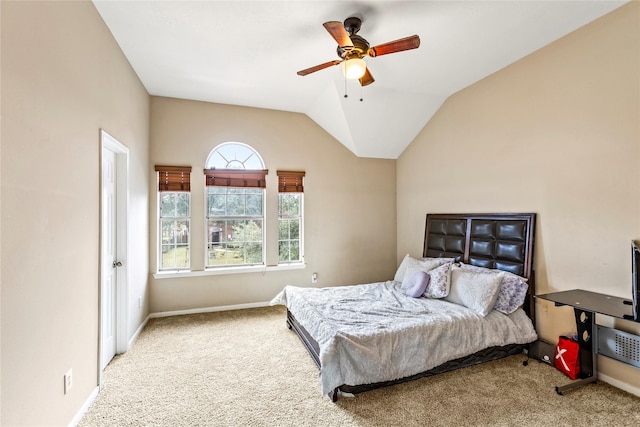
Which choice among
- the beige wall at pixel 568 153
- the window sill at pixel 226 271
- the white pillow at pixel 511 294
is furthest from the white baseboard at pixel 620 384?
the window sill at pixel 226 271

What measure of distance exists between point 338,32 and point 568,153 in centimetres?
244

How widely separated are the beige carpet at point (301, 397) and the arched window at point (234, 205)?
1631 mm

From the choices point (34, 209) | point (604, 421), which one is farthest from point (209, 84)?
point (604, 421)

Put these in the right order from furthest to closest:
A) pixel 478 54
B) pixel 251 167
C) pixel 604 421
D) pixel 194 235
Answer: pixel 251 167 → pixel 194 235 → pixel 478 54 → pixel 604 421

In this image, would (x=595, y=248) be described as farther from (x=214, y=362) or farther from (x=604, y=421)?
(x=214, y=362)

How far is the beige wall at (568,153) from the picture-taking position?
8.06 ft

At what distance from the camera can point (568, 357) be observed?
2627mm

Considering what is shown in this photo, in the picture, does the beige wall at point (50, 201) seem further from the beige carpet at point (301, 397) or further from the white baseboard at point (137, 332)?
the white baseboard at point (137, 332)

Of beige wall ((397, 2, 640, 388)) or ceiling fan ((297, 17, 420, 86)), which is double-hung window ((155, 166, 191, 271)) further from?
beige wall ((397, 2, 640, 388))

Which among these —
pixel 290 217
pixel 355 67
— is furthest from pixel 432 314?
pixel 290 217

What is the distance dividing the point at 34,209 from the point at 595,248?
409 cm

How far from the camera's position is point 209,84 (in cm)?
383

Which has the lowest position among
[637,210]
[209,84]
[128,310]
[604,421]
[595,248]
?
[604,421]

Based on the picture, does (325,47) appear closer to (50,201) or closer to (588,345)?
(50,201)
